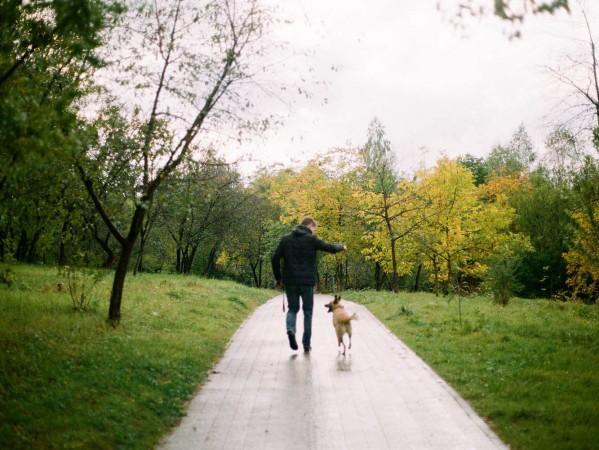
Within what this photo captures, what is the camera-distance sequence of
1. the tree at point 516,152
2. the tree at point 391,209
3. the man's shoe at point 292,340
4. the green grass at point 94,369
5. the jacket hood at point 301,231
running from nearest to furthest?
the green grass at point 94,369 < the man's shoe at point 292,340 < the jacket hood at point 301,231 < the tree at point 391,209 < the tree at point 516,152

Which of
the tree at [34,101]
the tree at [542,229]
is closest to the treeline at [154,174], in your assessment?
the tree at [34,101]

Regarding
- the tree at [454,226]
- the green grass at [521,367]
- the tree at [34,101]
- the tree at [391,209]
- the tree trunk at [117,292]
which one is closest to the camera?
the tree at [34,101]

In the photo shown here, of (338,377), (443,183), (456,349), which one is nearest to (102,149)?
(338,377)

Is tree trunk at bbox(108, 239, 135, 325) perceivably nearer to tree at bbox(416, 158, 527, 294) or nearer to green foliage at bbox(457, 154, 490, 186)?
tree at bbox(416, 158, 527, 294)

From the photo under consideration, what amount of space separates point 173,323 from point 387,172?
64.7 ft

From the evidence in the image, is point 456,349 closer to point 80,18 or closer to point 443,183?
point 80,18

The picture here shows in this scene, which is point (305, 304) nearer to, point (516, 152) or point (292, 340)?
point (292, 340)

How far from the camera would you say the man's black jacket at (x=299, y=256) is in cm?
988

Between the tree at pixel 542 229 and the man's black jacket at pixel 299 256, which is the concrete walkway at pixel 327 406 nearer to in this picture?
the man's black jacket at pixel 299 256

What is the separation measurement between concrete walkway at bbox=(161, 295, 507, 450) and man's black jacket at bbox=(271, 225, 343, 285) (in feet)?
4.61

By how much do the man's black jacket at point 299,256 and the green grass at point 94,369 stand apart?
78.7 inches

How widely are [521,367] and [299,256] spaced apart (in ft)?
13.6

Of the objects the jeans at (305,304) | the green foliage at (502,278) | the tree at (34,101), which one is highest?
the tree at (34,101)

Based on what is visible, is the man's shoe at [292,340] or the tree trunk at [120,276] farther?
the tree trunk at [120,276]
